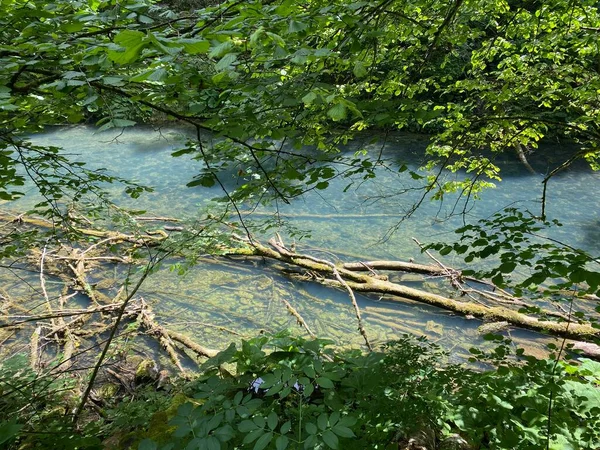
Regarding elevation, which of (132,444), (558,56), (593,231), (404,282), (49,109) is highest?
(558,56)

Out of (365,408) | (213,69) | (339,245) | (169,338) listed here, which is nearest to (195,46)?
(213,69)

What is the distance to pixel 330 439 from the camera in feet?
3.54

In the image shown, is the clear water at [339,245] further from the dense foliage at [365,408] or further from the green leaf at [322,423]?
the green leaf at [322,423]

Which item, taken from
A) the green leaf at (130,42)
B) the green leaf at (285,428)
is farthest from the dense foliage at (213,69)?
the green leaf at (285,428)

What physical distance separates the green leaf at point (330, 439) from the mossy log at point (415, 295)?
9.63ft

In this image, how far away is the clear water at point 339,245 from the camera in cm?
476

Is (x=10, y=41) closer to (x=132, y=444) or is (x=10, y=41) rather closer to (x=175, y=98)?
(x=175, y=98)

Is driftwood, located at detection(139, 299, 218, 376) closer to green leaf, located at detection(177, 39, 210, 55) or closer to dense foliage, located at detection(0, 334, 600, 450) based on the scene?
dense foliage, located at detection(0, 334, 600, 450)

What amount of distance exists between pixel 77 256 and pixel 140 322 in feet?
6.28

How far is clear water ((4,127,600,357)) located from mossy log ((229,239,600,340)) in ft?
0.40

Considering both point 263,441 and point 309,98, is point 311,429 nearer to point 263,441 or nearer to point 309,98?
point 263,441

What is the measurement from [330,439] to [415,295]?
14.3 feet

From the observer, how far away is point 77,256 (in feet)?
19.1

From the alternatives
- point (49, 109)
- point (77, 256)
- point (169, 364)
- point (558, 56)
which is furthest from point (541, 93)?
point (77, 256)
